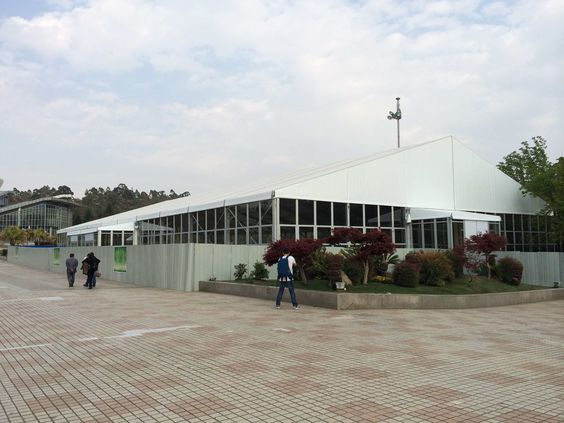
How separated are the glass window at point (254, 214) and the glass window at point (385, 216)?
6.78m

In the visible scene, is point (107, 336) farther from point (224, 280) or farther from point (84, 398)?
point (224, 280)

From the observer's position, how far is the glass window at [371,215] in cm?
2528

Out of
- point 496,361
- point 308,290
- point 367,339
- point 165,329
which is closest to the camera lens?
point 496,361

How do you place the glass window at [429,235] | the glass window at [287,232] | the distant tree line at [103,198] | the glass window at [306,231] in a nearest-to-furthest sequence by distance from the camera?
1. the glass window at [287,232]
2. the glass window at [306,231]
3. the glass window at [429,235]
4. the distant tree line at [103,198]

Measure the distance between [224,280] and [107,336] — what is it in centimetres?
1067

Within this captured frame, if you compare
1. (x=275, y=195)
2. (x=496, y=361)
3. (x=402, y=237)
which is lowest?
(x=496, y=361)

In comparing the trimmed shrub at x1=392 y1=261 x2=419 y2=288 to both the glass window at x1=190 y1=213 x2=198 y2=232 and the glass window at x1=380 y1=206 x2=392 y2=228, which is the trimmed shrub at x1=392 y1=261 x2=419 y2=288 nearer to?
the glass window at x1=380 y1=206 x2=392 y2=228

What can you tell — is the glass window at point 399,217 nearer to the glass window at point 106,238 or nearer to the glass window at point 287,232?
the glass window at point 287,232

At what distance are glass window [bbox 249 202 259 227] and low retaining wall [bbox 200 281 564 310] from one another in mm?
4856

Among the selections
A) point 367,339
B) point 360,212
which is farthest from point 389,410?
point 360,212

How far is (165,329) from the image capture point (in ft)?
34.3

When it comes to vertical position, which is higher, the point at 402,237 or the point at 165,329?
the point at 402,237

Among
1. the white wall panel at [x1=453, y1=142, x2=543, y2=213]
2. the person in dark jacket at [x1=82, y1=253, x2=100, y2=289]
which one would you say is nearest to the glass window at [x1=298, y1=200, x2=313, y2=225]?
the person in dark jacket at [x1=82, y1=253, x2=100, y2=289]

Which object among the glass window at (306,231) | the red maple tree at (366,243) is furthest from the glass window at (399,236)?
the red maple tree at (366,243)
